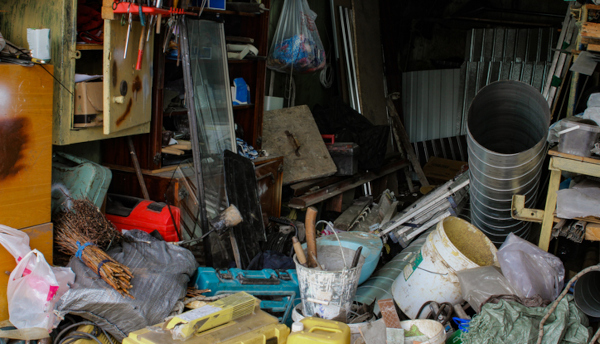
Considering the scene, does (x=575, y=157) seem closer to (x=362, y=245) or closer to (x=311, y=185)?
(x=362, y=245)

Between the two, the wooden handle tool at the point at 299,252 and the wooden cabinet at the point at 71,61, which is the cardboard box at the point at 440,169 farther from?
the wooden cabinet at the point at 71,61

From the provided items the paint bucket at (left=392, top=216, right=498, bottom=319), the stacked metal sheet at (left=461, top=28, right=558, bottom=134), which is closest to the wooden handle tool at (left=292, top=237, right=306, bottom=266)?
the paint bucket at (left=392, top=216, right=498, bottom=319)

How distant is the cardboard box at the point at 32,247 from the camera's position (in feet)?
8.25

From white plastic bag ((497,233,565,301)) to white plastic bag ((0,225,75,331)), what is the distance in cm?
245

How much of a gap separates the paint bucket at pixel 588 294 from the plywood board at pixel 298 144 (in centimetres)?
273

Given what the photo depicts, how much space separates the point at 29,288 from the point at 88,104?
1061 millimetres

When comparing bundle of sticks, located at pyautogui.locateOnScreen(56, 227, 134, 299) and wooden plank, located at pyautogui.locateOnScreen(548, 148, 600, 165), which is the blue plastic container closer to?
bundle of sticks, located at pyautogui.locateOnScreen(56, 227, 134, 299)

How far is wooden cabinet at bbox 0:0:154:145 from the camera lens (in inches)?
109

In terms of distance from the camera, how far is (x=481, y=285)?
2.93 meters

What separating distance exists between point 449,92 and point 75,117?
6.35 m

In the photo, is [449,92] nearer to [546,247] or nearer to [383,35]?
[383,35]

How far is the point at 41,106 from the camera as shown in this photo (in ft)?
8.61

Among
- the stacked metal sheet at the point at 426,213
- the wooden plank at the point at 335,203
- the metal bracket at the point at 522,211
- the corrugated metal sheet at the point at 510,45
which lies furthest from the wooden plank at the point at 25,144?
the corrugated metal sheet at the point at 510,45

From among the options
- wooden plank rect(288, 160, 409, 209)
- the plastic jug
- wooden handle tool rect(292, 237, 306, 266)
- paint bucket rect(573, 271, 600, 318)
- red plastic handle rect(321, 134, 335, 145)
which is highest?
red plastic handle rect(321, 134, 335, 145)
